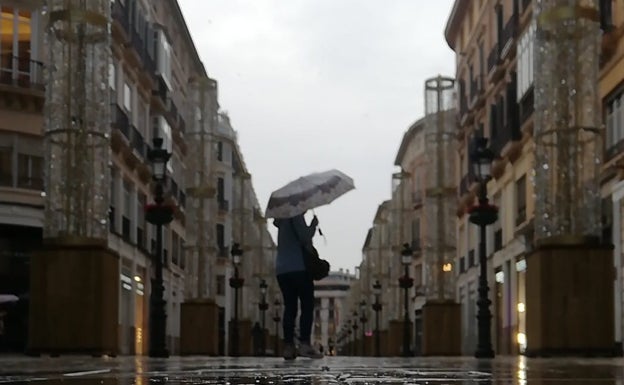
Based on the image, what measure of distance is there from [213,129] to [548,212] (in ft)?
71.5

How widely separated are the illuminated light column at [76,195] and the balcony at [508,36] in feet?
76.7

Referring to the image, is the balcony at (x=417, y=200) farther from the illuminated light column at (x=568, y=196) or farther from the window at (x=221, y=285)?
the illuminated light column at (x=568, y=196)

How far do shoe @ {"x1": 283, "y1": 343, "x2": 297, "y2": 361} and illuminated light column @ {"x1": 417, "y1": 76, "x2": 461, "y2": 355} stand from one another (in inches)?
769

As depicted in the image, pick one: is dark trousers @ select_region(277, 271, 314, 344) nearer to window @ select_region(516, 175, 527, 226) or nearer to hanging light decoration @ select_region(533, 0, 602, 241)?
A: hanging light decoration @ select_region(533, 0, 602, 241)

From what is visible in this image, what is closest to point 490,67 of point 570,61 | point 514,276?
point 514,276

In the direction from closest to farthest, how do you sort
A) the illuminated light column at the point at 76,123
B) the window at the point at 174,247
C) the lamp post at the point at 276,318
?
the illuminated light column at the point at 76,123, the window at the point at 174,247, the lamp post at the point at 276,318

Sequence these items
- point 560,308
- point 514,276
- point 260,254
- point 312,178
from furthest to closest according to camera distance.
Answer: point 260,254
point 514,276
point 312,178
point 560,308

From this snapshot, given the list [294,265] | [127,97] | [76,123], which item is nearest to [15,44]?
[127,97]

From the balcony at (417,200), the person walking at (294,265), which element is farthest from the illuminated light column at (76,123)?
the balcony at (417,200)

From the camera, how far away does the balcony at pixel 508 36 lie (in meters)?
37.5

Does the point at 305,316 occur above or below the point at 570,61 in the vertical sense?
below

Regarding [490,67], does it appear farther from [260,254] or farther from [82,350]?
[82,350]

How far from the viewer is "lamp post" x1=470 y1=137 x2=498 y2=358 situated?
22875 mm

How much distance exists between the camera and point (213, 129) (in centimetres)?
3444
